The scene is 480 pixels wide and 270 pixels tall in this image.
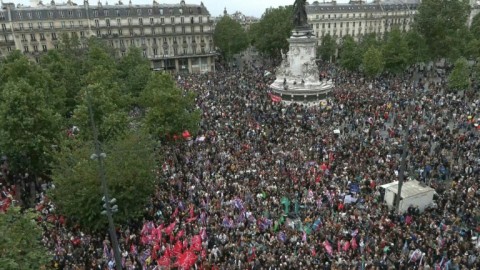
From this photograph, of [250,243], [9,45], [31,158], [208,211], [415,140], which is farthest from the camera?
[9,45]

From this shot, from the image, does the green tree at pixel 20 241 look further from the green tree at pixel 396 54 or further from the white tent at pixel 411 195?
the green tree at pixel 396 54

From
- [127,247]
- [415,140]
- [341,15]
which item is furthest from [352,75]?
[127,247]

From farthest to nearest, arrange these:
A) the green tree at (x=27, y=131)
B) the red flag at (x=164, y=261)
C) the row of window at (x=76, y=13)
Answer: the row of window at (x=76, y=13), the green tree at (x=27, y=131), the red flag at (x=164, y=261)

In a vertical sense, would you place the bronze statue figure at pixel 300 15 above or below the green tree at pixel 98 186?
above

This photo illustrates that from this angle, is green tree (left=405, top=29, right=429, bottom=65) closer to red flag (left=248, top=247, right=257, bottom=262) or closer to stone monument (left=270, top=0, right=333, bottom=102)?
stone monument (left=270, top=0, right=333, bottom=102)

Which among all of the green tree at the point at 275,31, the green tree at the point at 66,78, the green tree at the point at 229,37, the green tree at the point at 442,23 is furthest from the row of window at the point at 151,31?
the green tree at the point at 442,23

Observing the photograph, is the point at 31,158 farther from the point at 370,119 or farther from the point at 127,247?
the point at 370,119
